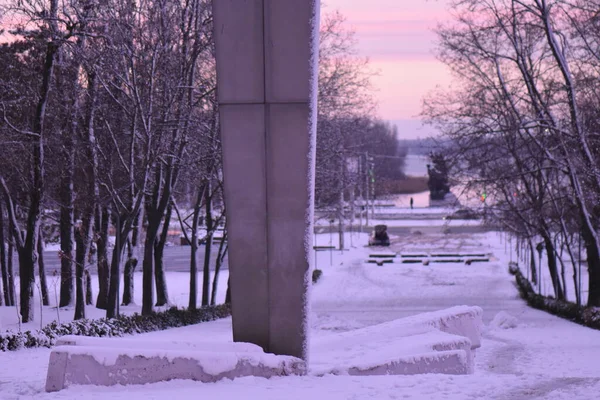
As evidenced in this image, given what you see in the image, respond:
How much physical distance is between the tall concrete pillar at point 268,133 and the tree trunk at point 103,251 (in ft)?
46.1

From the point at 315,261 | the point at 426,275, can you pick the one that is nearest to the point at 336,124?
the point at 426,275

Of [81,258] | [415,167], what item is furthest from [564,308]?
[415,167]

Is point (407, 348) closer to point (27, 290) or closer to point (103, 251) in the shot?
point (27, 290)

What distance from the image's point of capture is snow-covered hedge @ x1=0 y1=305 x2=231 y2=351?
14.3 meters

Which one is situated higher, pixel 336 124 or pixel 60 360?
pixel 336 124

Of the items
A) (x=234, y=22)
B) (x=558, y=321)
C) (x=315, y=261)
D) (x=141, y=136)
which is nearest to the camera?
(x=234, y=22)

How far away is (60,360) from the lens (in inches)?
307

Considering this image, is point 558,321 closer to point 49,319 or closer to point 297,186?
point 49,319

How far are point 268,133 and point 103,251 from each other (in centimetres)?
1507

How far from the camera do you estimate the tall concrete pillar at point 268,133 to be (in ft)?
29.9

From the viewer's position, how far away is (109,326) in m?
17.0

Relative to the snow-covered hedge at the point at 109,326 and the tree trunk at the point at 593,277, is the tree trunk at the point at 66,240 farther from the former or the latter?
the tree trunk at the point at 593,277

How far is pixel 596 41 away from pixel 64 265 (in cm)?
1557

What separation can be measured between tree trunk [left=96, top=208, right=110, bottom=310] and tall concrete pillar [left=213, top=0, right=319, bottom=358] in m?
14.0
